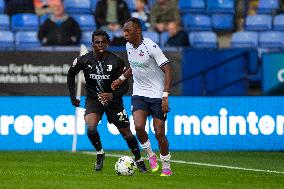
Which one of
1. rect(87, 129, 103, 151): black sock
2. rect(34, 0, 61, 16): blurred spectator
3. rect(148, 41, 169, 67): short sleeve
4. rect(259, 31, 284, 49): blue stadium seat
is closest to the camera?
rect(148, 41, 169, 67): short sleeve

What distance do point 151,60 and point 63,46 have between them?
892 cm

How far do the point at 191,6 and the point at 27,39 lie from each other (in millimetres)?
4781

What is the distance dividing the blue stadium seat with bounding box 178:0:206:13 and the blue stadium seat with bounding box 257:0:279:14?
1519 mm

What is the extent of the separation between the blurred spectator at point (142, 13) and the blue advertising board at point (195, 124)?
4066mm

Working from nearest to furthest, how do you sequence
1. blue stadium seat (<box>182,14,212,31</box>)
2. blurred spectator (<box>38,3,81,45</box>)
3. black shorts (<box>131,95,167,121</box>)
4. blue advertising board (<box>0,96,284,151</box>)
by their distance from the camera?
black shorts (<box>131,95,167,121</box>)
blue advertising board (<box>0,96,284,151</box>)
blurred spectator (<box>38,3,81,45</box>)
blue stadium seat (<box>182,14,212,31</box>)

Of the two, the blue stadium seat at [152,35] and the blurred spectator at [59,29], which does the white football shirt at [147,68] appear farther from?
the blue stadium seat at [152,35]

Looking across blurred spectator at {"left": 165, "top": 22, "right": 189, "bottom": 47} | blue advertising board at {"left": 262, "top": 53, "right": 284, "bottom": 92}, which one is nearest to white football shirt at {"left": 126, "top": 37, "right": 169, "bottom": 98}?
blue advertising board at {"left": 262, "top": 53, "right": 284, "bottom": 92}

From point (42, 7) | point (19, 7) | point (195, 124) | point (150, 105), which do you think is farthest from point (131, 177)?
point (42, 7)

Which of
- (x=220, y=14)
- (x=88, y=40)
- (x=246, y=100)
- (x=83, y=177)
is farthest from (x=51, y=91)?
(x=83, y=177)

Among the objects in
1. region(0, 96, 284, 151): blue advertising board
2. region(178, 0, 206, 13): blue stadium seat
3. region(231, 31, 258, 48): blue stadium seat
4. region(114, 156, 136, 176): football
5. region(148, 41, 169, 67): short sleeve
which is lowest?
region(0, 96, 284, 151): blue advertising board

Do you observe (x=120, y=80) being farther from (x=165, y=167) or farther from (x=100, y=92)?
(x=165, y=167)

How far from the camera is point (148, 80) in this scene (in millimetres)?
14594

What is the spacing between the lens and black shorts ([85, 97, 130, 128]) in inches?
599

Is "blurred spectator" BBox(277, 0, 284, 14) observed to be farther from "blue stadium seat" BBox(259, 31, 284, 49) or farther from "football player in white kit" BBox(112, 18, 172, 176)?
"football player in white kit" BBox(112, 18, 172, 176)
